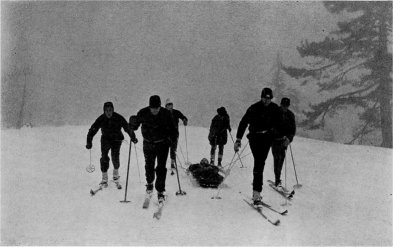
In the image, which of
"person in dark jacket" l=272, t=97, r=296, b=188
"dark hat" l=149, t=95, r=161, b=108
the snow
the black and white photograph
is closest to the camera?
the snow

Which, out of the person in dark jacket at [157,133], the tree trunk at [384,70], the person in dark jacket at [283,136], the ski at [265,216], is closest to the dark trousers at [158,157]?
the person in dark jacket at [157,133]

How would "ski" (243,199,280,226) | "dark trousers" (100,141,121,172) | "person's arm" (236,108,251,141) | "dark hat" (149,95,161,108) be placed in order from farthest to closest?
"dark trousers" (100,141,121,172) → "person's arm" (236,108,251,141) → "dark hat" (149,95,161,108) → "ski" (243,199,280,226)

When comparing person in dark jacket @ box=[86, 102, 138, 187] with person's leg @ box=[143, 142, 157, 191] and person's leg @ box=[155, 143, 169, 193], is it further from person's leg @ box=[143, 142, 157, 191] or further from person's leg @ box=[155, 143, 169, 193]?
person's leg @ box=[155, 143, 169, 193]

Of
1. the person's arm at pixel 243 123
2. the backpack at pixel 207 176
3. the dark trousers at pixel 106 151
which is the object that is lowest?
the backpack at pixel 207 176

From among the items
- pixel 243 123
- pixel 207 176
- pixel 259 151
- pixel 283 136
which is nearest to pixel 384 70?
pixel 283 136

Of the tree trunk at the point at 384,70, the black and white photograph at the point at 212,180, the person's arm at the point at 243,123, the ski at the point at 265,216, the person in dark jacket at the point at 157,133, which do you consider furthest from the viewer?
the tree trunk at the point at 384,70

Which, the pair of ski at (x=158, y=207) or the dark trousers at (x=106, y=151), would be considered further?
the dark trousers at (x=106, y=151)

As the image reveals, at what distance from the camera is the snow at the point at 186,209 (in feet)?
18.8

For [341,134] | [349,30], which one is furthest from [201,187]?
[341,134]

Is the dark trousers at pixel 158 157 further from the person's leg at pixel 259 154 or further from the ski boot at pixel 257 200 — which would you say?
the ski boot at pixel 257 200

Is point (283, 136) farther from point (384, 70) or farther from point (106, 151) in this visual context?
point (384, 70)

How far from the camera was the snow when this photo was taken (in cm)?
572

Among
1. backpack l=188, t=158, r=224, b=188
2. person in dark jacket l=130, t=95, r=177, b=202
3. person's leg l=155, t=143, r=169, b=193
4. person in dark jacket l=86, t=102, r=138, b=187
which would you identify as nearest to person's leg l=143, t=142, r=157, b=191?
person in dark jacket l=130, t=95, r=177, b=202

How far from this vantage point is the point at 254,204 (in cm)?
723
